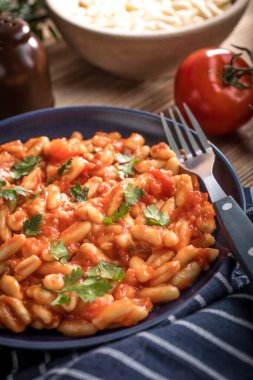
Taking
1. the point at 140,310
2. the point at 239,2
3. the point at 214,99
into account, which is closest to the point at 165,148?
the point at 214,99

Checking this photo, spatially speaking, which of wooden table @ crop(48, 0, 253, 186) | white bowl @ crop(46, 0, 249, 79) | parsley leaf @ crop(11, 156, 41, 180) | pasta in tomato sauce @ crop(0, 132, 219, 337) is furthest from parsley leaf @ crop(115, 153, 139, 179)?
white bowl @ crop(46, 0, 249, 79)

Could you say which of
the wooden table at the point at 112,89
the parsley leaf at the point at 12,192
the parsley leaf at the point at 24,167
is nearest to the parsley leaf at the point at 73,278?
the parsley leaf at the point at 12,192

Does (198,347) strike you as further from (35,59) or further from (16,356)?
(35,59)

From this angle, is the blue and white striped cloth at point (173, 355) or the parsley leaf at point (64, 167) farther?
the parsley leaf at point (64, 167)

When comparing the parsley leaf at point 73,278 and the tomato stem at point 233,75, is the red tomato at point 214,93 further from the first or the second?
the parsley leaf at point 73,278

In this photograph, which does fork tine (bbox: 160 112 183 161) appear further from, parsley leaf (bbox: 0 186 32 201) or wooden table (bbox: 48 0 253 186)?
parsley leaf (bbox: 0 186 32 201)

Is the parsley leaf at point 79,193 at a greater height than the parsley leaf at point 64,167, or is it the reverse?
the parsley leaf at point 64,167

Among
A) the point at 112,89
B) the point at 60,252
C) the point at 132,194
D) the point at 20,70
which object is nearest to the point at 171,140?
the point at 132,194

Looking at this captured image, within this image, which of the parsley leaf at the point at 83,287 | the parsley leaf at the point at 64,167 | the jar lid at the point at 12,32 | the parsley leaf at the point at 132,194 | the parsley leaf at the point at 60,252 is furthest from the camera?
the jar lid at the point at 12,32
